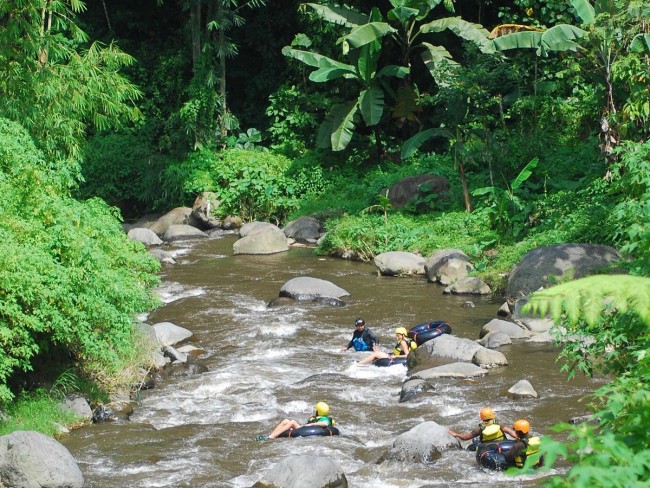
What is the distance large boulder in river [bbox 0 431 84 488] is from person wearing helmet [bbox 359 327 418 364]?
17.7 ft

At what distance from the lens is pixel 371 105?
2486 centimetres

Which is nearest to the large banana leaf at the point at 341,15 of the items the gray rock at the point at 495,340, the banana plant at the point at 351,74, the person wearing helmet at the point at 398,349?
the banana plant at the point at 351,74

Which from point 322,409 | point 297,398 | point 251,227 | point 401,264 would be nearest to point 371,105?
point 251,227

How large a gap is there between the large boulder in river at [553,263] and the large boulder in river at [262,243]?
23.8ft

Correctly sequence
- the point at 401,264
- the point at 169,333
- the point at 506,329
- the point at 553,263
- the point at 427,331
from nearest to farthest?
1. the point at 427,331
2. the point at 506,329
3. the point at 169,333
4. the point at 553,263
5. the point at 401,264

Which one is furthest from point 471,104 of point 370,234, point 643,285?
point 643,285

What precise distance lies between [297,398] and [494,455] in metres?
3.46

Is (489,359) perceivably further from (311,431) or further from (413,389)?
(311,431)

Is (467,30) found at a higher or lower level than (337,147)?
higher

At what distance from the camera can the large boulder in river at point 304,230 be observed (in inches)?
945

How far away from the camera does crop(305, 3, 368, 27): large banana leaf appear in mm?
25328

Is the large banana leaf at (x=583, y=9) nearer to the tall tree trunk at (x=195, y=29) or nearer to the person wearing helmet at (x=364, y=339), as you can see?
the person wearing helmet at (x=364, y=339)

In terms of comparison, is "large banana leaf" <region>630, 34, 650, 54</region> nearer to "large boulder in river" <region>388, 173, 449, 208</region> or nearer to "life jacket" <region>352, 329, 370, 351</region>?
"large boulder in river" <region>388, 173, 449, 208</region>

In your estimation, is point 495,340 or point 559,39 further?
point 559,39
